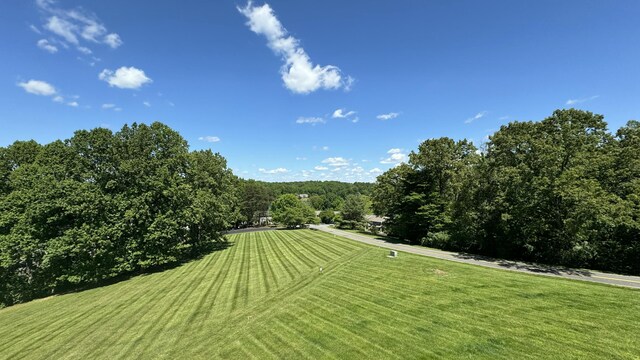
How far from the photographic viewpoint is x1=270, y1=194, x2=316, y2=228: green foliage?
61.8 m

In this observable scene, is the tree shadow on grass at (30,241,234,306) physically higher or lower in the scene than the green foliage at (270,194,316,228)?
lower

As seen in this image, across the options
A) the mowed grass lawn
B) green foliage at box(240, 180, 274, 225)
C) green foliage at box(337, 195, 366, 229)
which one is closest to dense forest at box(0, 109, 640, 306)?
the mowed grass lawn

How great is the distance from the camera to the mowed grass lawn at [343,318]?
9516 millimetres

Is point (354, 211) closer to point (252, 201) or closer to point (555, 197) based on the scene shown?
point (252, 201)

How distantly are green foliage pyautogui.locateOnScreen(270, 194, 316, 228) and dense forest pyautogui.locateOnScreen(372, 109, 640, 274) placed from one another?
113ft

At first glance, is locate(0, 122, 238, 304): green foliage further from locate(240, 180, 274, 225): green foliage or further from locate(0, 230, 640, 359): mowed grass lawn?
locate(240, 180, 274, 225): green foliage

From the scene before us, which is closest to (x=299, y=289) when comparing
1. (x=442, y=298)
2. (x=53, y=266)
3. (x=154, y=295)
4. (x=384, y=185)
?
(x=442, y=298)

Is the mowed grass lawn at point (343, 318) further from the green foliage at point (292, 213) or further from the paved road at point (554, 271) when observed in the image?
the green foliage at point (292, 213)

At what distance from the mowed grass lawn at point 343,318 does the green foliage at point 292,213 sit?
1589 inches

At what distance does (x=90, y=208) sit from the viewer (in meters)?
22.0

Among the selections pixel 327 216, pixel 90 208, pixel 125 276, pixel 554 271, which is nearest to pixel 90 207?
pixel 90 208

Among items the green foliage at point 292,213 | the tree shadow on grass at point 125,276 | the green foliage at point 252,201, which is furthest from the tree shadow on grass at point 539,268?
the green foliage at point 252,201

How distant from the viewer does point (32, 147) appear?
2506 cm

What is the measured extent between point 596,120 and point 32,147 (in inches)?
2071
